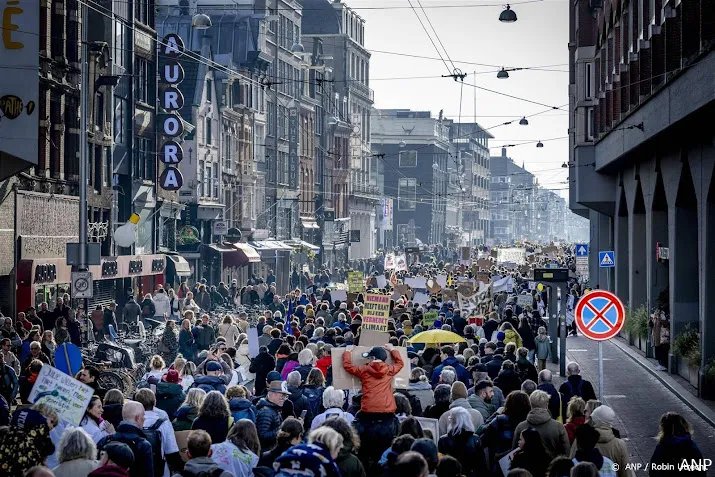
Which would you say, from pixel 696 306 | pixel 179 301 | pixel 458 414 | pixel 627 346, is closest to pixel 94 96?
pixel 179 301

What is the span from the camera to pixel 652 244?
34781mm

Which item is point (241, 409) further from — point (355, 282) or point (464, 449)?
point (355, 282)

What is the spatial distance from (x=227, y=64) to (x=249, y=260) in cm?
1033

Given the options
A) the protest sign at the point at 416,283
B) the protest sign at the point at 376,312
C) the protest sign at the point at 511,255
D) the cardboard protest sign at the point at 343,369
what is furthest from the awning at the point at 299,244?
the cardboard protest sign at the point at 343,369

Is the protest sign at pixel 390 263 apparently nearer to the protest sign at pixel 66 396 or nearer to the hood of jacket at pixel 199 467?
the protest sign at pixel 66 396

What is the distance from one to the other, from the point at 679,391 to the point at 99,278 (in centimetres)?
2221

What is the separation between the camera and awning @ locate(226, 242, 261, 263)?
62.4 m

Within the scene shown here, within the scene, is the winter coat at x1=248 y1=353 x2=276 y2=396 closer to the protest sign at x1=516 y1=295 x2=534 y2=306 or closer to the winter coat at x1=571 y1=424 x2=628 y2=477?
the winter coat at x1=571 y1=424 x2=628 y2=477

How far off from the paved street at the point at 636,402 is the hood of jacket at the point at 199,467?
351 inches

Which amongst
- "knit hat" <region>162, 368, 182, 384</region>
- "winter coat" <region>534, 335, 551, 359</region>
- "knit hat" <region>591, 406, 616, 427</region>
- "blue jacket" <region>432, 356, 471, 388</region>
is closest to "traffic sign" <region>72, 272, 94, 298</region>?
"winter coat" <region>534, 335, 551, 359</region>

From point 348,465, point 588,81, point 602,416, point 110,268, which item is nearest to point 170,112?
point 110,268

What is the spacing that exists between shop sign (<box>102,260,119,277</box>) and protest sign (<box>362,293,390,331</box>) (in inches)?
937

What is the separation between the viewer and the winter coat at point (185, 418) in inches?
506

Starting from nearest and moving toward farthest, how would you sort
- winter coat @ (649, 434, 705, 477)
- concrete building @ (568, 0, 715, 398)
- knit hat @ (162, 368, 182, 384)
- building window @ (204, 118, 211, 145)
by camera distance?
winter coat @ (649, 434, 705, 477), knit hat @ (162, 368, 182, 384), concrete building @ (568, 0, 715, 398), building window @ (204, 118, 211, 145)
